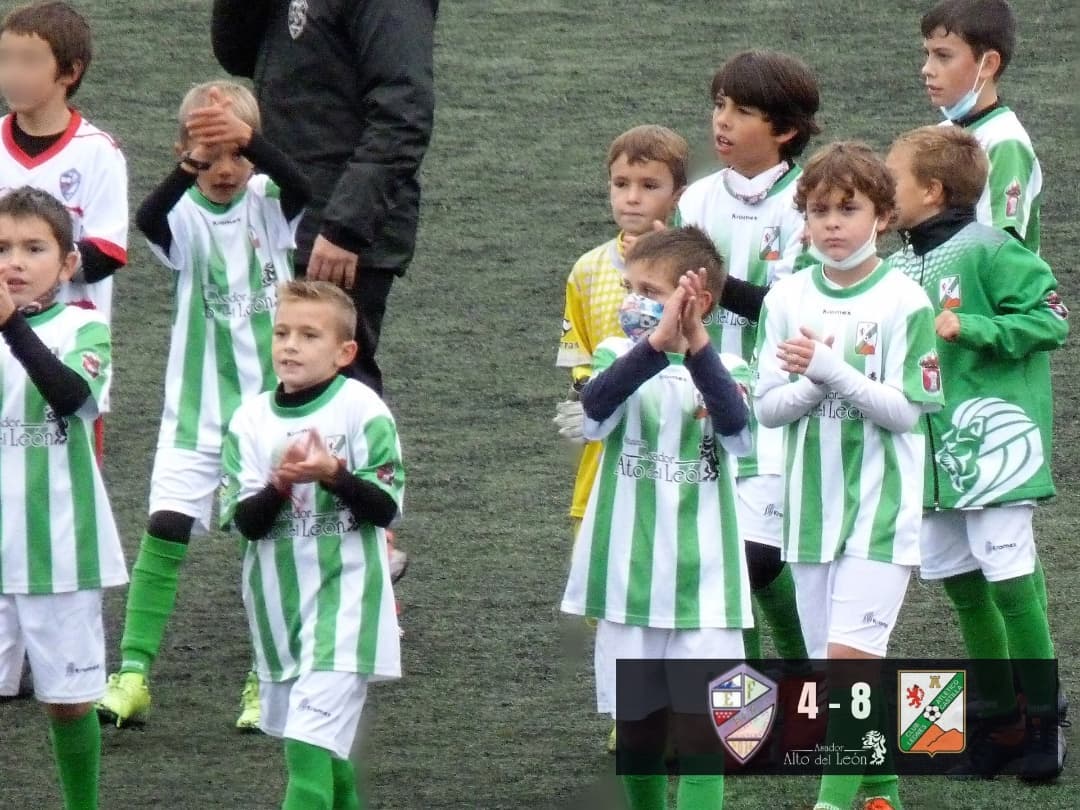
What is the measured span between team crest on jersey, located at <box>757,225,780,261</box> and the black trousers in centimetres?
87

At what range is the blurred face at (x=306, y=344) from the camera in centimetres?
394

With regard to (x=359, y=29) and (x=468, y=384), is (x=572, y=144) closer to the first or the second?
(x=468, y=384)

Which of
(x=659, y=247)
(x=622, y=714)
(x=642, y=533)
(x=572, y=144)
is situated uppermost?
(x=572, y=144)

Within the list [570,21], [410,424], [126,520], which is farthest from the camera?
[570,21]

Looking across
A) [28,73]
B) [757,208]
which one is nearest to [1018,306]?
[757,208]

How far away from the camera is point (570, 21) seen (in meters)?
10.2

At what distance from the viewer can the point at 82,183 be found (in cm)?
482

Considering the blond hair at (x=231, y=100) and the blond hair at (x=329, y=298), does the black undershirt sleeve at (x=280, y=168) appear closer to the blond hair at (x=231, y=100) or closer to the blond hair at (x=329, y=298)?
the blond hair at (x=231, y=100)

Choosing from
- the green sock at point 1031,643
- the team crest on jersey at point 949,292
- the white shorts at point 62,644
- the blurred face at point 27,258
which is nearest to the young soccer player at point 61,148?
the blurred face at point 27,258

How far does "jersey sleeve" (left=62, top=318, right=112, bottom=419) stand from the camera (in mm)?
4023

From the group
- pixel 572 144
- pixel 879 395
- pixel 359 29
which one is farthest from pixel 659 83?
pixel 879 395

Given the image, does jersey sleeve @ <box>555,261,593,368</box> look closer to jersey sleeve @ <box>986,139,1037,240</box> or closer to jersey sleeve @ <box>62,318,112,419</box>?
jersey sleeve @ <box>986,139,1037,240</box>

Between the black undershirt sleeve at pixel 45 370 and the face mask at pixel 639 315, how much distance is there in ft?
3.35

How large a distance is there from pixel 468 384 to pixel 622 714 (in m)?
3.32
